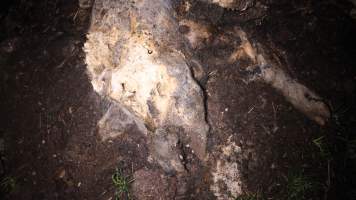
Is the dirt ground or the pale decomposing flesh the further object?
the dirt ground

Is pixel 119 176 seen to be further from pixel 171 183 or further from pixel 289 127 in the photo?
pixel 289 127

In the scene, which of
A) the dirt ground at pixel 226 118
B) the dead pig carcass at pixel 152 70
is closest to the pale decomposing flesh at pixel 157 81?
the dead pig carcass at pixel 152 70

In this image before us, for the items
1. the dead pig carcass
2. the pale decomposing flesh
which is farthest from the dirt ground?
the dead pig carcass

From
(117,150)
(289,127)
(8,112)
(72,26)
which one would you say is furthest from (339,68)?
(8,112)

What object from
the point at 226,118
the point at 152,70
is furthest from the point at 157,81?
the point at 226,118

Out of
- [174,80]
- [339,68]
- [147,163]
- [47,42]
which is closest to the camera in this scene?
[174,80]

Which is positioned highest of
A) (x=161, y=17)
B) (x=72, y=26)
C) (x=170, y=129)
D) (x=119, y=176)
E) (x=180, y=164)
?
(x=161, y=17)

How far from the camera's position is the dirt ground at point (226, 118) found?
227cm

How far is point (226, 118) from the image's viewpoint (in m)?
2.38

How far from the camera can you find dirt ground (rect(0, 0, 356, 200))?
2268mm

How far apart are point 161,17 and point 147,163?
Answer: 1244 mm

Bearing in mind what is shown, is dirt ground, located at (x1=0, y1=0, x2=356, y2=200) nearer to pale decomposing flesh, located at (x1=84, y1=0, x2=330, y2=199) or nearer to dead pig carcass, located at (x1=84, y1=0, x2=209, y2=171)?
pale decomposing flesh, located at (x1=84, y1=0, x2=330, y2=199)

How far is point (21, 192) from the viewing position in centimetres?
239

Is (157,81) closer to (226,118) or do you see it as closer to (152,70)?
(152,70)
